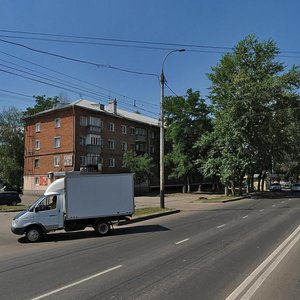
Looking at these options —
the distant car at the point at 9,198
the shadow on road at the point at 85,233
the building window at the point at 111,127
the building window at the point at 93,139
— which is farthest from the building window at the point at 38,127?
the shadow on road at the point at 85,233

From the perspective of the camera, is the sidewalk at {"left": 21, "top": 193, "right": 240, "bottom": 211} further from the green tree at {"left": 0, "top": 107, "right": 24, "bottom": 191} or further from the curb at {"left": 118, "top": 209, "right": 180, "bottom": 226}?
the green tree at {"left": 0, "top": 107, "right": 24, "bottom": 191}

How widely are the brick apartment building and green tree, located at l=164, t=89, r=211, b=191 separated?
7145 millimetres

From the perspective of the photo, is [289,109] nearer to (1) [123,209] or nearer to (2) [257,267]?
(1) [123,209]

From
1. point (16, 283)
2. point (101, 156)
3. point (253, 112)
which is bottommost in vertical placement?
point (16, 283)

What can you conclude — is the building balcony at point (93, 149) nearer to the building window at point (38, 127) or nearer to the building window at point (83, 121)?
the building window at point (83, 121)

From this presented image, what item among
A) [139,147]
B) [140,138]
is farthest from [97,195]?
[139,147]

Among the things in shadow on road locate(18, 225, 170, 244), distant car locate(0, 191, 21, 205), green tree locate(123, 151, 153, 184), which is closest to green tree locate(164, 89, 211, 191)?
green tree locate(123, 151, 153, 184)

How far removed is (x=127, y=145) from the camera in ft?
210

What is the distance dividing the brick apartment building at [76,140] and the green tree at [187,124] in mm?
7145

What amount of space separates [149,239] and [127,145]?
4955 cm

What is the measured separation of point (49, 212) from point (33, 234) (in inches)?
39.0

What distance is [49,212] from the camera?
54.1ft

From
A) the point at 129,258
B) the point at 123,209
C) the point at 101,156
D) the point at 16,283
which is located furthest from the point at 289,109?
the point at 16,283

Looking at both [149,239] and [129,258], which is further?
[149,239]
